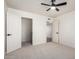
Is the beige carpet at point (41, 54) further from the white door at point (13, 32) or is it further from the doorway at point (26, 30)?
the doorway at point (26, 30)

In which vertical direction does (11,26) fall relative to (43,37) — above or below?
above

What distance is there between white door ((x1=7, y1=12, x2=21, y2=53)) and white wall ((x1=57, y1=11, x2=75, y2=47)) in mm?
3168

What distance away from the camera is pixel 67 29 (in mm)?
4539

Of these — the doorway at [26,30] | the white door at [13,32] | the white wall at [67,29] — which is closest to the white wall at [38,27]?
the white door at [13,32]

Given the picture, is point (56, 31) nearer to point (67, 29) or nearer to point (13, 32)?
point (67, 29)

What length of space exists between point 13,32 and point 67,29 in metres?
3.49

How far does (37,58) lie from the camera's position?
2637 mm

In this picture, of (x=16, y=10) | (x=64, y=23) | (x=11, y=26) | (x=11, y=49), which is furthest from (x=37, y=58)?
(x=64, y=23)

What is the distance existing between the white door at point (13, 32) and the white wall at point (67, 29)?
3168mm

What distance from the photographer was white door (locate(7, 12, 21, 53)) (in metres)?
3.22

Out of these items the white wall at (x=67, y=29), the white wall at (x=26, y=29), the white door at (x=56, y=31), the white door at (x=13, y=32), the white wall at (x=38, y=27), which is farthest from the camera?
the white wall at (x=26, y=29)

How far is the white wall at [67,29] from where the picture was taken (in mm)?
4168
